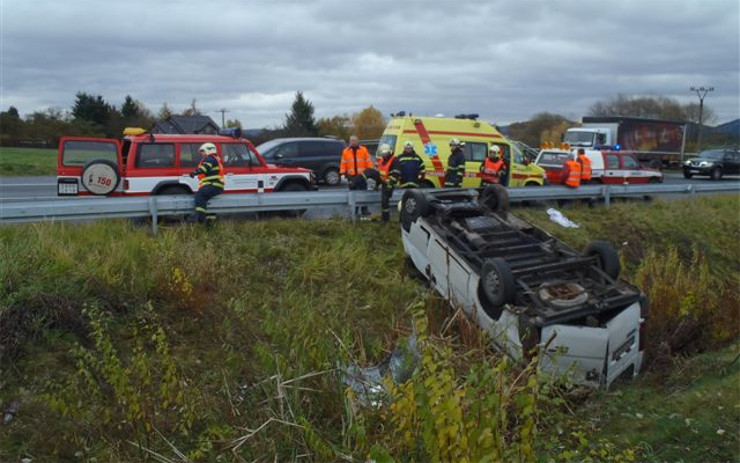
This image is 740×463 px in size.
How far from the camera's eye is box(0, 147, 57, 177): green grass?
995 inches

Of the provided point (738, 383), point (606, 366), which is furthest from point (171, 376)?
point (738, 383)

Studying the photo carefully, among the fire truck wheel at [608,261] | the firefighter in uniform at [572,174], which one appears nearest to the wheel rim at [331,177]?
the firefighter in uniform at [572,174]

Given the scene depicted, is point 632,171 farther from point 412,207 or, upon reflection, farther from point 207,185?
point 207,185

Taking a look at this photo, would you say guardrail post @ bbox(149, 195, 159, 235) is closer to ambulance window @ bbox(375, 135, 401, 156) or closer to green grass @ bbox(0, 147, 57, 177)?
ambulance window @ bbox(375, 135, 401, 156)

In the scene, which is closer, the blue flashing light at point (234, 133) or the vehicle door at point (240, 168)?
the vehicle door at point (240, 168)

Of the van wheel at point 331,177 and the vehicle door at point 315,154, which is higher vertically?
the vehicle door at point 315,154

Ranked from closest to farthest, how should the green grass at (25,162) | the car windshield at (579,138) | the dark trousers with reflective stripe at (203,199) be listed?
the dark trousers with reflective stripe at (203,199), the green grass at (25,162), the car windshield at (579,138)

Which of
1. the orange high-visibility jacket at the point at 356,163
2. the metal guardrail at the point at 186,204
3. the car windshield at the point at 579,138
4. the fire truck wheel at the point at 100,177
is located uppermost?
the car windshield at the point at 579,138

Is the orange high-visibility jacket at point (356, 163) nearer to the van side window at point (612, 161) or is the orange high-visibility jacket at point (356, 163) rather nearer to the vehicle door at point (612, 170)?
the vehicle door at point (612, 170)

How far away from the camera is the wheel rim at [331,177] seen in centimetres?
1880

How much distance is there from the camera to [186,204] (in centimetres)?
882

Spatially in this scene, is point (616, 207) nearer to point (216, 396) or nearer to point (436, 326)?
point (436, 326)

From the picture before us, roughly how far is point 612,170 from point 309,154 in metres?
9.57

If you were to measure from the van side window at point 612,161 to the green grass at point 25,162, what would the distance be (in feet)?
70.9
